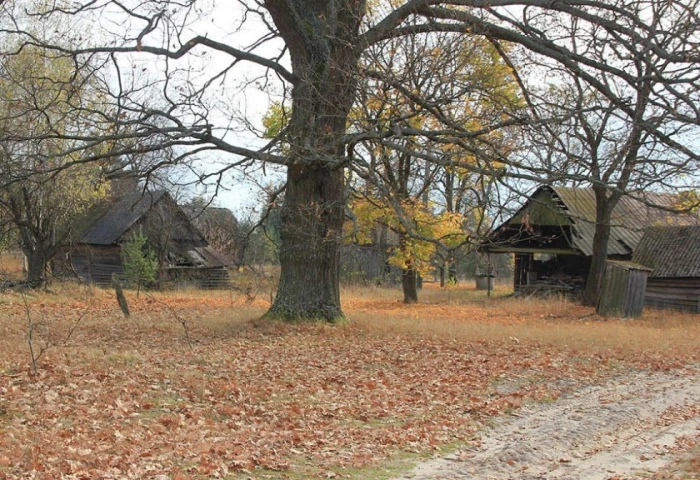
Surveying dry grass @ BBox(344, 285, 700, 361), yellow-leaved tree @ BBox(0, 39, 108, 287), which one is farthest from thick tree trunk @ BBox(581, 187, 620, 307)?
yellow-leaved tree @ BBox(0, 39, 108, 287)

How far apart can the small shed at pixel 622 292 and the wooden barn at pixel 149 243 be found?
20.5 m

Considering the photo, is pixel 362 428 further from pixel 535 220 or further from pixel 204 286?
pixel 204 286

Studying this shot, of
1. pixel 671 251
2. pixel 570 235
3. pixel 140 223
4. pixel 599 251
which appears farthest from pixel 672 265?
pixel 140 223

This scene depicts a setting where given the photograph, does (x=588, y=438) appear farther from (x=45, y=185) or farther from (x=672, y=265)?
(x=672, y=265)

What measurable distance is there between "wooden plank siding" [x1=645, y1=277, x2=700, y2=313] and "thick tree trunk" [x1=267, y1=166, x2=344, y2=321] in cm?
1904

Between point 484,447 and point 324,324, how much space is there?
8.55m

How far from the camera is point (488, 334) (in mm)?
18500

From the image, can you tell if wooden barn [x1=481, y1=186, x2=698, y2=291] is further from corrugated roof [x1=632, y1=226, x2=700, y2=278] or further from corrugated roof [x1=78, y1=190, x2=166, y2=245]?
corrugated roof [x1=78, y1=190, x2=166, y2=245]

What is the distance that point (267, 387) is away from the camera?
10539 millimetres

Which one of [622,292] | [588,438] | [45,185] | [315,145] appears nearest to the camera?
[588,438]

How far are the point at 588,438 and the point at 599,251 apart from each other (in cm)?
2182

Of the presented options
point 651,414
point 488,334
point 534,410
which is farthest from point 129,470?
point 488,334

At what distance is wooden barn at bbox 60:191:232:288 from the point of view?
38.2 m

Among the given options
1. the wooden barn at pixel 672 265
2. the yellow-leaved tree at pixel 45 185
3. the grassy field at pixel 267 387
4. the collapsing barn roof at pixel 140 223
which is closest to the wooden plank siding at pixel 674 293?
the wooden barn at pixel 672 265
